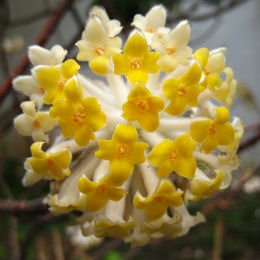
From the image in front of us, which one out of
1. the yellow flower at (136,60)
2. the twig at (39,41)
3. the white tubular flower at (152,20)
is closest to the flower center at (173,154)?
the yellow flower at (136,60)

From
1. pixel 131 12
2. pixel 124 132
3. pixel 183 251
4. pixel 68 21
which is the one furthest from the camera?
pixel 183 251

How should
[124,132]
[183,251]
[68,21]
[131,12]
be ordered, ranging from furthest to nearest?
[183,251] < [68,21] < [131,12] < [124,132]

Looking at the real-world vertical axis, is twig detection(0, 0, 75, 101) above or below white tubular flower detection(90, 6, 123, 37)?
below

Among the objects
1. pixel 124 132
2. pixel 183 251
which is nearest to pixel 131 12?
pixel 124 132

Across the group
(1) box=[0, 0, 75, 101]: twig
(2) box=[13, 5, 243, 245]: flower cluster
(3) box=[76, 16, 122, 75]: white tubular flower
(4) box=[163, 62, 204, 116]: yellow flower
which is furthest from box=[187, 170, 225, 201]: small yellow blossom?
(1) box=[0, 0, 75, 101]: twig

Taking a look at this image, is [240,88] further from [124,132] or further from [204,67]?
[124,132]

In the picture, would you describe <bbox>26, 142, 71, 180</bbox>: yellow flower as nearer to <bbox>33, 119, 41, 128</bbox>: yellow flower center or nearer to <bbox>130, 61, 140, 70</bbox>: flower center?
<bbox>33, 119, 41, 128</bbox>: yellow flower center
